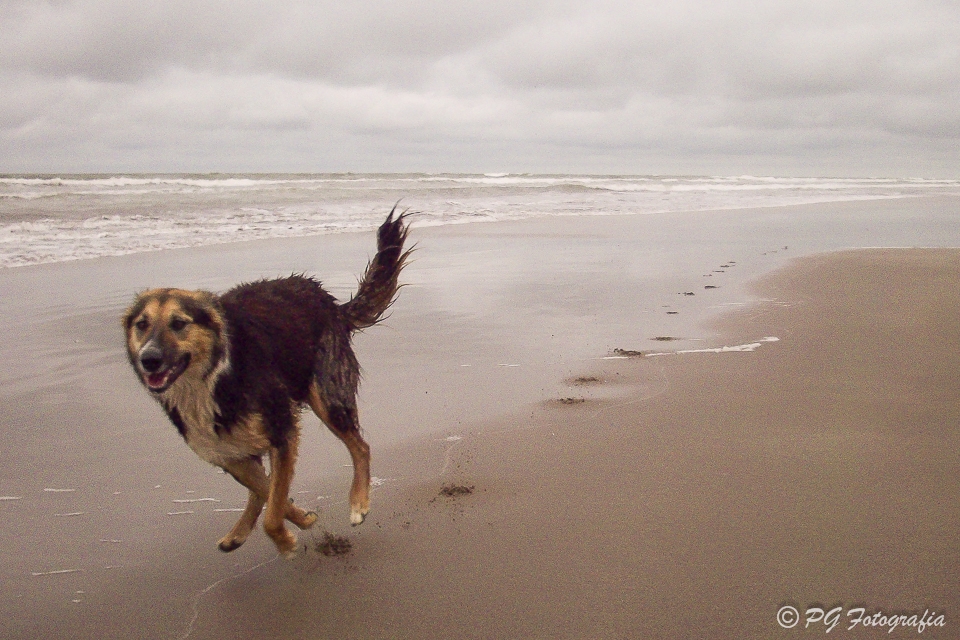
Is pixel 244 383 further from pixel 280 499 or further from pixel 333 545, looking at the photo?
pixel 333 545

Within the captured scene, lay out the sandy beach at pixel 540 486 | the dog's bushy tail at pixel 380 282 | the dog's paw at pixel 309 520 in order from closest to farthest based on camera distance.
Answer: the sandy beach at pixel 540 486 < the dog's paw at pixel 309 520 < the dog's bushy tail at pixel 380 282

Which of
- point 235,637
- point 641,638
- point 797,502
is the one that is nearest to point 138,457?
point 235,637

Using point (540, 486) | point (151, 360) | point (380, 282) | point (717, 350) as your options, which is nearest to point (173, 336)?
point (151, 360)

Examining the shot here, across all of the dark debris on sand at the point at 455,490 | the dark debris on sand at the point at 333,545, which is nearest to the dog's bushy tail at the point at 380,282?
the dark debris on sand at the point at 455,490

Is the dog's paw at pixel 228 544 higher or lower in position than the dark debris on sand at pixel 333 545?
higher

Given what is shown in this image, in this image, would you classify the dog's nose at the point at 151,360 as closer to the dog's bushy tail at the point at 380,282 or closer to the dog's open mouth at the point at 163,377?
the dog's open mouth at the point at 163,377

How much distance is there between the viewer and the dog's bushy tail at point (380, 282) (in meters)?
4.44

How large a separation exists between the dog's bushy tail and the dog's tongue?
4.43ft

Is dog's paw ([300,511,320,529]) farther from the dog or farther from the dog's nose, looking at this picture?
the dog's nose

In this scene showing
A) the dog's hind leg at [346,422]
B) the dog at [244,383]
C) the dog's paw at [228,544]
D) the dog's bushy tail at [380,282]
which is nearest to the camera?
the dog at [244,383]

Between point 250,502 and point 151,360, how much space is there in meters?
0.80

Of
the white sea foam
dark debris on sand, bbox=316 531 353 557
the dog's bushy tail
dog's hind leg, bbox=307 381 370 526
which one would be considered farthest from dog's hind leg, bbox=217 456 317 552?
the white sea foam

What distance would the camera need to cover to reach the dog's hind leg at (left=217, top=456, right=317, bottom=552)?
3.38 meters

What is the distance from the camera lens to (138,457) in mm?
4477
